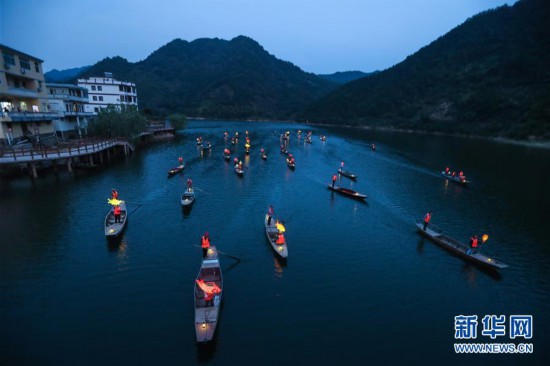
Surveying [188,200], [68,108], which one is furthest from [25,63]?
[188,200]

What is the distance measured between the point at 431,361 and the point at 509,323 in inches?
324

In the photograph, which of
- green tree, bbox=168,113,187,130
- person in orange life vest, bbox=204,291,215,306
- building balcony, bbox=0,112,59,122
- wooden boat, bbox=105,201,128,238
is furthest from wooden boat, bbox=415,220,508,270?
Answer: green tree, bbox=168,113,187,130

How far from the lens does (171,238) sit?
32.4 m

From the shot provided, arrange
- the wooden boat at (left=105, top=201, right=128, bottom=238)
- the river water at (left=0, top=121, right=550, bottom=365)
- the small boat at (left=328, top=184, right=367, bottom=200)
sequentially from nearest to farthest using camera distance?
the river water at (left=0, top=121, right=550, bottom=365) < the wooden boat at (left=105, top=201, right=128, bottom=238) < the small boat at (left=328, top=184, right=367, bottom=200)

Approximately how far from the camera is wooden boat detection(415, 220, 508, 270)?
27.4 m

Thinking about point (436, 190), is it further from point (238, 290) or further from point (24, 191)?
point (24, 191)

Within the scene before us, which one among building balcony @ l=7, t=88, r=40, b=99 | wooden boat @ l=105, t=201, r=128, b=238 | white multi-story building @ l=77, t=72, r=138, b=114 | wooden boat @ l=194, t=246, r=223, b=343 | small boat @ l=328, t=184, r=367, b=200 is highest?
white multi-story building @ l=77, t=72, r=138, b=114

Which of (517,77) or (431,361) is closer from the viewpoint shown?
(431,361)

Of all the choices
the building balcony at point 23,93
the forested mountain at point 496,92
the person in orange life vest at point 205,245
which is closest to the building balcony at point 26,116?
the building balcony at point 23,93

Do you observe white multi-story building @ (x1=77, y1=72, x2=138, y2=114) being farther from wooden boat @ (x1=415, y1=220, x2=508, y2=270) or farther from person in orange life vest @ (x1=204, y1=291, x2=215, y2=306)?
wooden boat @ (x1=415, y1=220, x2=508, y2=270)

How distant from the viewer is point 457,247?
30.4 meters

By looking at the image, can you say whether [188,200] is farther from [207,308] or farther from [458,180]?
[458,180]

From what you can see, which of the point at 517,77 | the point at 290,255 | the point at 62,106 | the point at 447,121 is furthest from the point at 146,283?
the point at 517,77

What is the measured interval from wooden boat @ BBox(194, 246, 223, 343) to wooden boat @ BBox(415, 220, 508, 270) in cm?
2316
